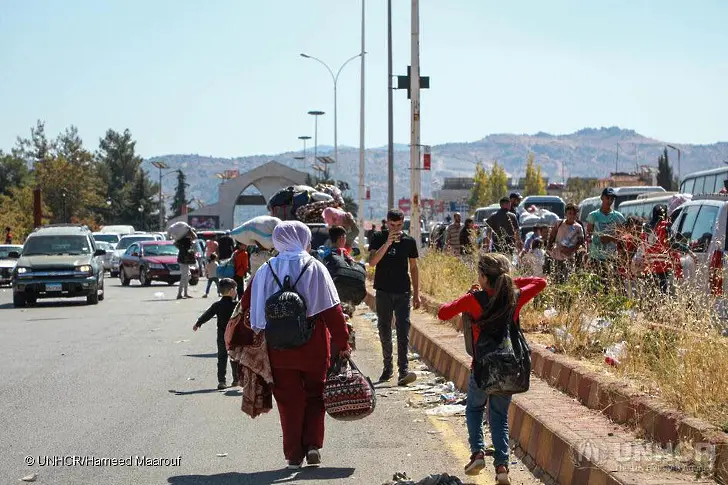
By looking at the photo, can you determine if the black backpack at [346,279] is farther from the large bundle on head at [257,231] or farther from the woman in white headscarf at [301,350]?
A: the woman in white headscarf at [301,350]

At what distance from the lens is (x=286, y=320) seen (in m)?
7.87

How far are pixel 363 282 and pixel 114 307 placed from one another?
53.2 ft

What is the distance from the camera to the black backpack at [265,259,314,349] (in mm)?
7863

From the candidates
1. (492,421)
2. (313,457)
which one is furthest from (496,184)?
(492,421)

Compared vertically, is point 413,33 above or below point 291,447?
above

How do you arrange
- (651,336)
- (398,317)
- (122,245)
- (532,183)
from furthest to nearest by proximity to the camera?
1. (532,183)
2. (122,245)
3. (398,317)
4. (651,336)

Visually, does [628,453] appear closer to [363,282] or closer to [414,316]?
[363,282]

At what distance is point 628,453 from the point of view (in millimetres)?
6934

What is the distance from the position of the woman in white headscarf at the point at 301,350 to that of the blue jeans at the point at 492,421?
3.78ft

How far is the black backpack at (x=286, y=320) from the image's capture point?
7863mm

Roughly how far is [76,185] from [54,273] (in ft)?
217

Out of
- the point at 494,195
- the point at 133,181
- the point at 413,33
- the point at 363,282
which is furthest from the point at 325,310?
the point at 133,181

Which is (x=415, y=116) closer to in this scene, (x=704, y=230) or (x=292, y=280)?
(x=704, y=230)

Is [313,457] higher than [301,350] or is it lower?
lower
